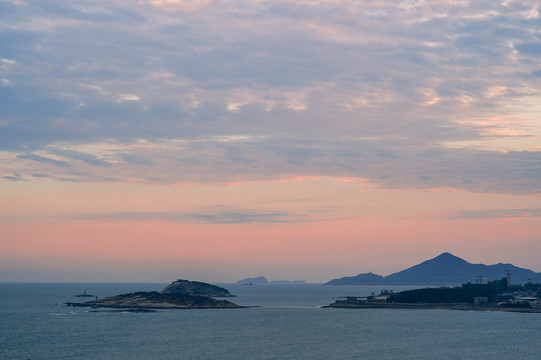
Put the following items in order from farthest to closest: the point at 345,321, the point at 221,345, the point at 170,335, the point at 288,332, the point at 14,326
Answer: the point at 345,321, the point at 14,326, the point at 288,332, the point at 170,335, the point at 221,345

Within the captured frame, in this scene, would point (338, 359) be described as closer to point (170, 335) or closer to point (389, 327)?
point (170, 335)

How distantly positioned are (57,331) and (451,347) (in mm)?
90132

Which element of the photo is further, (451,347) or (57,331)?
(57,331)

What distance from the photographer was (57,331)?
15175 cm

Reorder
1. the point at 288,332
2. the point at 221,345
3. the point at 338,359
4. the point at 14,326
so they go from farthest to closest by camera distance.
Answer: the point at 14,326
the point at 288,332
the point at 221,345
the point at 338,359

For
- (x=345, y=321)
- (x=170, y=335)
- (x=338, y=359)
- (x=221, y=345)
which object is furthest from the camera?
(x=345, y=321)

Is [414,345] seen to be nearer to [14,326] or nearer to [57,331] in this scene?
[57,331]

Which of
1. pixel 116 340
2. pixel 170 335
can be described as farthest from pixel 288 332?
pixel 116 340

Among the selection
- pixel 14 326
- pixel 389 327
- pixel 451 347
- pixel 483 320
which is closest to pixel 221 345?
pixel 451 347

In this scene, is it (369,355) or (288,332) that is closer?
(369,355)

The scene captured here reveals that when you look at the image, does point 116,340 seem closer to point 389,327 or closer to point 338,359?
point 338,359

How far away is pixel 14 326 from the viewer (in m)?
168

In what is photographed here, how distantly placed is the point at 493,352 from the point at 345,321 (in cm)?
7267

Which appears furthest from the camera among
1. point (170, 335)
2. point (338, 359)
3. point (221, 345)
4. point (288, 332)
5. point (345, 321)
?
point (345, 321)
